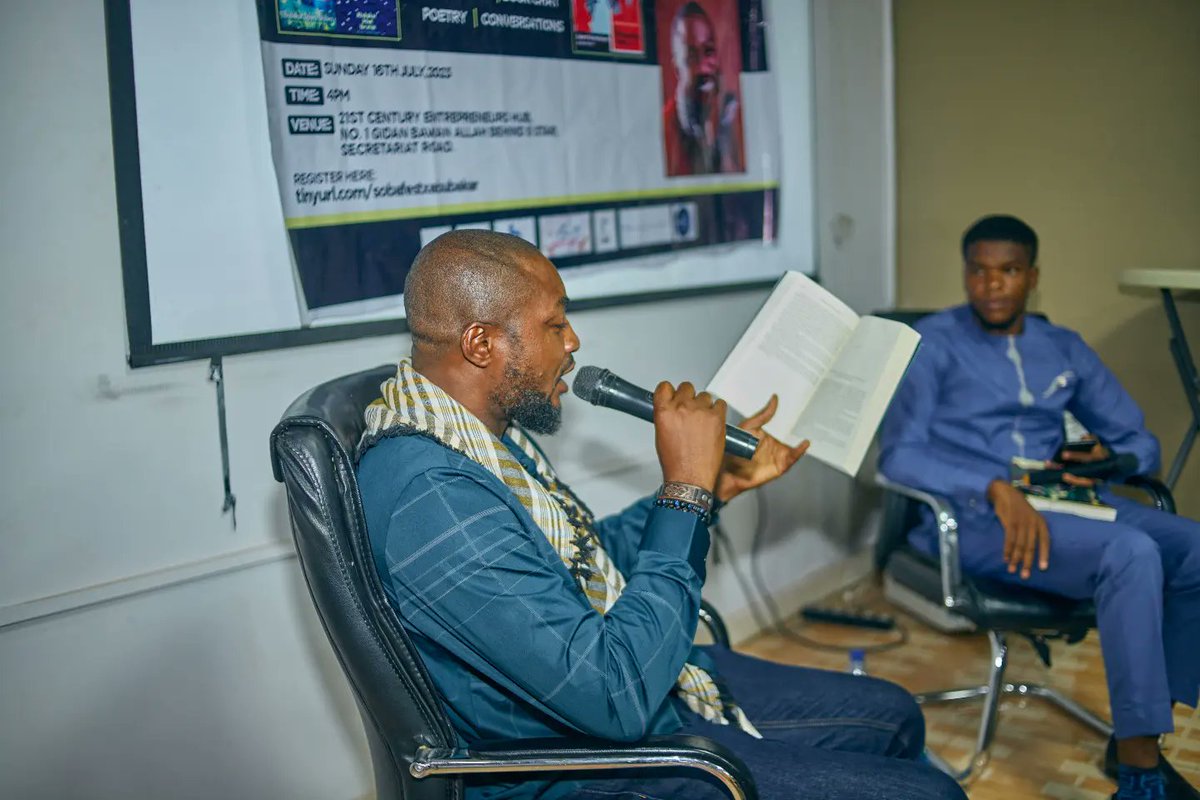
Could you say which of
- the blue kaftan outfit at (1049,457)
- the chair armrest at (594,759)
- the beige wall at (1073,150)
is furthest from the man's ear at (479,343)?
the beige wall at (1073,150)

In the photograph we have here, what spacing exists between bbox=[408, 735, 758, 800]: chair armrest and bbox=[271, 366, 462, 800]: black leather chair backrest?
0.12 ft

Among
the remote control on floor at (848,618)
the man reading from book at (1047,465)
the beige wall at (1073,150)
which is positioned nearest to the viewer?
the man reading from book at (1047,465)

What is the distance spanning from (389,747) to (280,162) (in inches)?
48.7

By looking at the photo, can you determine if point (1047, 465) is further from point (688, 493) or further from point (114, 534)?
point (114, 534)

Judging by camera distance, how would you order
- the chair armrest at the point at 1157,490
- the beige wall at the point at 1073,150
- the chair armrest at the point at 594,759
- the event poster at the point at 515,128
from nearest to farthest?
the chair armrest at the point at 594,759 < the event poster at the point at 515,128 < the chair armrest at the point at 1157,490 < the beige wall at the point at 1073,150

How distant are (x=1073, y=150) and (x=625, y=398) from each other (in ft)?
7.96

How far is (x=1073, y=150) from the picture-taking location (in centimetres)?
343

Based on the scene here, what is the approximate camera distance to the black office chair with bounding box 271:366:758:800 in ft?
4.37

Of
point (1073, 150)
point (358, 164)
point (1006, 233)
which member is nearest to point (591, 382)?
point (358, 164)

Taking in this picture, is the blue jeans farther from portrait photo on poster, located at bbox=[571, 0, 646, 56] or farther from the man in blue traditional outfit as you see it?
portrait photo on poster, located at bbox=[571, 0, 646, 56]

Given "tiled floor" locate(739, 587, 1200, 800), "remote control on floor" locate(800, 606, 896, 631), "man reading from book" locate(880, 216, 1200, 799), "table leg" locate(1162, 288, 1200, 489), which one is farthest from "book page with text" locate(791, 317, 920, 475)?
"remote control on floor" locate(800, 606, 896, 631)

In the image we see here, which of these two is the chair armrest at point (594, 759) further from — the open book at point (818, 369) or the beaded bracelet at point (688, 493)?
the open book at point (818, 369)

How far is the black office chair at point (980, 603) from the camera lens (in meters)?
2.49

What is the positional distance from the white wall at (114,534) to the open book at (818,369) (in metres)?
0.85
